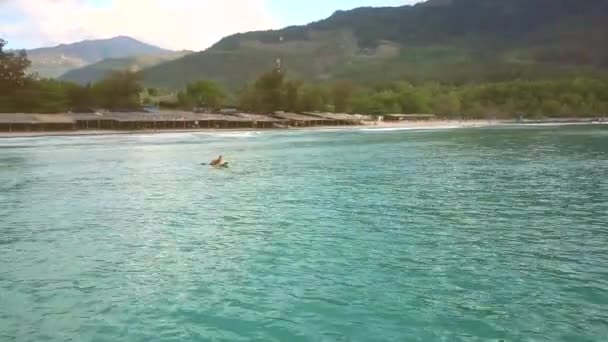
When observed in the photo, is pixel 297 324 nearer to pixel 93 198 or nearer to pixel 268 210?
pixel 268 210

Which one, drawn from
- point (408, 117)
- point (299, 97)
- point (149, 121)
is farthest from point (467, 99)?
point (149, 121)

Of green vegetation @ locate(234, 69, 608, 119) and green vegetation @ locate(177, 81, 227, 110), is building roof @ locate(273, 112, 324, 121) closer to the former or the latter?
green vegetation @ locate(234, 69, 608, 119)

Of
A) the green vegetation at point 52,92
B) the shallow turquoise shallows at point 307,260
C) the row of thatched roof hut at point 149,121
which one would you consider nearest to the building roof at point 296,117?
the row of thatched roof hut at point 149,121

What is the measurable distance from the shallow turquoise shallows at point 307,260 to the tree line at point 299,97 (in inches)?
2381

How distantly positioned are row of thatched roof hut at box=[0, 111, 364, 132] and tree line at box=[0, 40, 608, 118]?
27.3 ft

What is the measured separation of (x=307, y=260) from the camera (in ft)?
41.3

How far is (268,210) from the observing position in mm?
19266

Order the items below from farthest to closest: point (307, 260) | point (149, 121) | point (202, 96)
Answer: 1. point (202, 96)
2. point (149, 121)
3. point (307, 260)

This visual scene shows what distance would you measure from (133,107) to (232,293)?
284ft

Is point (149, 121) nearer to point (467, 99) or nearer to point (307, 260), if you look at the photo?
point (307, 260)

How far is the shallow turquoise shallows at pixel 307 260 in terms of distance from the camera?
29.2 feet

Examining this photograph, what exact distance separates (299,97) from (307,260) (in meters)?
104

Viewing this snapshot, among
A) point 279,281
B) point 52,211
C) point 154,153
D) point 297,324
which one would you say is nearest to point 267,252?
point 279,281

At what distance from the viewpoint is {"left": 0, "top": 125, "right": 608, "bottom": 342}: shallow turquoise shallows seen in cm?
891
